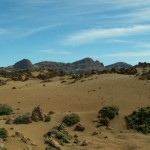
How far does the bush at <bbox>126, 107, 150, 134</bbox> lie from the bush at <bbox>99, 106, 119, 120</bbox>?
73cm

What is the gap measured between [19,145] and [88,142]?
314 cm

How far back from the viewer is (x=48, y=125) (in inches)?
753

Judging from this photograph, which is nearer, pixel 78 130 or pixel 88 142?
pixel 88 142

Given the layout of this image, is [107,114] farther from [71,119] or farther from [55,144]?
[55,144]

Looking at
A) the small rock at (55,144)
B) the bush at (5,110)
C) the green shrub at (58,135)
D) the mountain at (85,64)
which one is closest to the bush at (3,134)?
the small rock at (55,144)

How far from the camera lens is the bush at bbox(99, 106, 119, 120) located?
20.2 meters

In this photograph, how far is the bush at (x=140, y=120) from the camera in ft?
61.8

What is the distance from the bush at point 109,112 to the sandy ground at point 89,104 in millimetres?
308

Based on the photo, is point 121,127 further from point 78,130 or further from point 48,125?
point 48,125

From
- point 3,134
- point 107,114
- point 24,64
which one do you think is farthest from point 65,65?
point 3,134

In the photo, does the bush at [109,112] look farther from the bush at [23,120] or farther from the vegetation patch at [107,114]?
the bush at [23,120]

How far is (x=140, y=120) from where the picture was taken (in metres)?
19.4

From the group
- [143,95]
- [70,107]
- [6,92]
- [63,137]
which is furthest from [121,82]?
[63,137]

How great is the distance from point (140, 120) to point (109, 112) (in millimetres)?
1570
